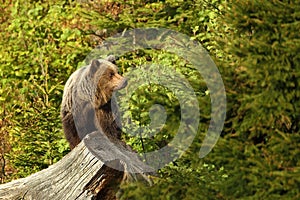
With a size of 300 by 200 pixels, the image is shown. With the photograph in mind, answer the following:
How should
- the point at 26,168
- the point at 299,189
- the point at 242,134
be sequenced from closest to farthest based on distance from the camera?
the point at 299,189, the point at 242,134, the point at 26,168

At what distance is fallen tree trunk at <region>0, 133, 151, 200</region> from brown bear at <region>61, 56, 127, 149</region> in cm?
100

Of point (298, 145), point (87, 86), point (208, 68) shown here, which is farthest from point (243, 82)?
point (87, 86)

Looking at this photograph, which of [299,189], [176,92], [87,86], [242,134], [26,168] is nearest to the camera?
[299,189]

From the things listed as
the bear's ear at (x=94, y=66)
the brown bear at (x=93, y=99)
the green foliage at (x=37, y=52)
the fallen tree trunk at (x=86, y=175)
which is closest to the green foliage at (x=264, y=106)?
the fallen tree trunk at (x=86, y=175)

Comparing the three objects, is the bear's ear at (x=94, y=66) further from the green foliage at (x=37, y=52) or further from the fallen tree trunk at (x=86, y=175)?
the green foliage at (x=37, y=52)

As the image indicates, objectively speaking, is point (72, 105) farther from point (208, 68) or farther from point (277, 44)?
point (277, 44)

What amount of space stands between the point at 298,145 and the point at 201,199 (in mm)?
595

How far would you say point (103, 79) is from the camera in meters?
5.21

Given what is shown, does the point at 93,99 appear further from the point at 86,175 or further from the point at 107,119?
the point at 86,175

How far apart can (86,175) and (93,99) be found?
137 centimetres

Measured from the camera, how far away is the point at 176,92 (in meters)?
4.16

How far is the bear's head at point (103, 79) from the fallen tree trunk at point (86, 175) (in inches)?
39.2

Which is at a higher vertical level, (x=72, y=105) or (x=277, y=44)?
(x=277, y=44)

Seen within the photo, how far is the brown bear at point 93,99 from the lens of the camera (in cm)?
521
